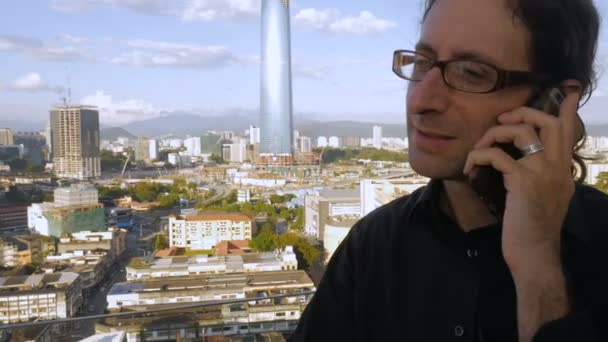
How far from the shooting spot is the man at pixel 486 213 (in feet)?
1.01

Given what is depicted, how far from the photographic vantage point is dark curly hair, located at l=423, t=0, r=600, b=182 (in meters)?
0.37

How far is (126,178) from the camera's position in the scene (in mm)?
13008

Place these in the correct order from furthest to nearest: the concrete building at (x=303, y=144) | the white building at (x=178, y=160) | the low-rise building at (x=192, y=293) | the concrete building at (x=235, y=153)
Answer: the concrete building at (x=303, y=144), the concrete building at (x=235, y=153), the white building at (x=178, y=160), the low-rise building at (x=192, y=293)

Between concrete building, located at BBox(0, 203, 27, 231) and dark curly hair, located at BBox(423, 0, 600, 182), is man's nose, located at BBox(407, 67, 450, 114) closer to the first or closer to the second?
dark curly hair, located at BBox(423, 0, 600, 182)

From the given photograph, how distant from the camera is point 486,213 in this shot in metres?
0.41

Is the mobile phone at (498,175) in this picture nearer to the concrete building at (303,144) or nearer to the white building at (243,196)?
the white building at (243,196)

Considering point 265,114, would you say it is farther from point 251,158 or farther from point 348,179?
point 348,179

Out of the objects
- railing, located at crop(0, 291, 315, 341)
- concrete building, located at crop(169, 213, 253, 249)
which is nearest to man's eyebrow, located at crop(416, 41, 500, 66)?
railing, located at crop(0, 291, 315, 341)

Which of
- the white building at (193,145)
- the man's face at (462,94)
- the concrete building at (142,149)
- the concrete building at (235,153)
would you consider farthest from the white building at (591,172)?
the white building at (193,145)

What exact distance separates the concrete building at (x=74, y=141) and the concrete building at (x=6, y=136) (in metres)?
1.61

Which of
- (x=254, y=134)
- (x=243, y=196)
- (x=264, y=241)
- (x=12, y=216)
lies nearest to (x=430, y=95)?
(x=264, y=241)

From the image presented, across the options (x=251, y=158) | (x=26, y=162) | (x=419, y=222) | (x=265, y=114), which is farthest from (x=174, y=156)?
(x=419, y=222)

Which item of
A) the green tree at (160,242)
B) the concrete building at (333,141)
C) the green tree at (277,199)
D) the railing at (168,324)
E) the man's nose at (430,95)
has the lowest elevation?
the green tree at (160,242)

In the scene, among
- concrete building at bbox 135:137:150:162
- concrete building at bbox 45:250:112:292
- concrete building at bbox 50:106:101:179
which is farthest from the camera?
concrete building at bbox 135:137:150:162
